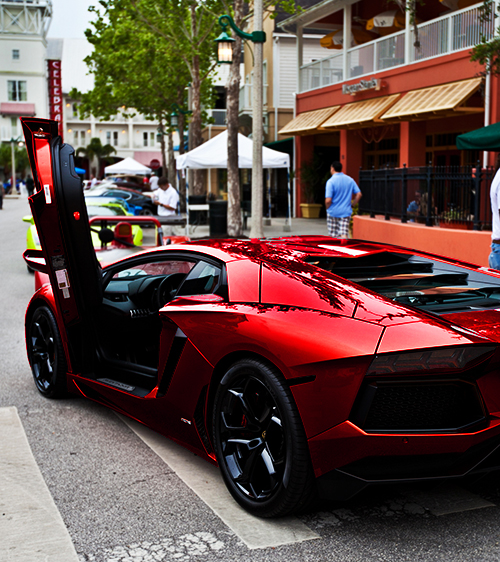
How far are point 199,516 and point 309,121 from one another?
24.7m

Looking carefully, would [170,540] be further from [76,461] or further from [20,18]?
[20,18]

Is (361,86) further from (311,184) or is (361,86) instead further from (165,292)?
(165,292)

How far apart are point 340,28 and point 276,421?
1042 inches

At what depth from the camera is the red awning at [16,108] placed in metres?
88.4

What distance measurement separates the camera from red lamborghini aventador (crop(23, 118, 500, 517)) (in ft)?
9.85

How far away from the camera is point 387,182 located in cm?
1552

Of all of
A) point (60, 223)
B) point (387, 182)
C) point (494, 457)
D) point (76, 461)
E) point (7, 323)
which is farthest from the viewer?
point (387, 182)

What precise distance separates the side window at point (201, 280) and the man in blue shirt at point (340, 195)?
948 centimetres

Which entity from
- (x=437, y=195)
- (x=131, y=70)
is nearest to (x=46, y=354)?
(x=437, y=195)

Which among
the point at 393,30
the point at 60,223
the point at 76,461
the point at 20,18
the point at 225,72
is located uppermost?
the point at 20,18

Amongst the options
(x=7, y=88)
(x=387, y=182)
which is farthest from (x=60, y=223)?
(x=7, y=88)

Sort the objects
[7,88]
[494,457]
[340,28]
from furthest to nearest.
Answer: [7,88] < [340,28] < [494,457]

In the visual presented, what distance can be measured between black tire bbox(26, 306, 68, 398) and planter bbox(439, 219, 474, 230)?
28.5ft

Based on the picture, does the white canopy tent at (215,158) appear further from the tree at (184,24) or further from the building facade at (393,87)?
the tree at (184,24)
